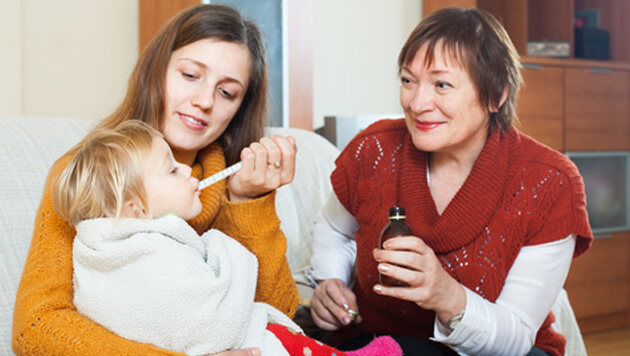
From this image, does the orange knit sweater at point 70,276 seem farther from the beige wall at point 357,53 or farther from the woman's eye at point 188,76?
the beige wall at point 357,53

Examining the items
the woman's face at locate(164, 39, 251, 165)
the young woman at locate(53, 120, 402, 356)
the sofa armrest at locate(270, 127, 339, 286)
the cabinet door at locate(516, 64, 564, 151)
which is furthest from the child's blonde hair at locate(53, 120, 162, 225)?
the cabinet door at locate(516, 64, 564, 151)

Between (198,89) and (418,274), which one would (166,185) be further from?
(418,274)

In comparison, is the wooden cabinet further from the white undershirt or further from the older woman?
the white undershirt

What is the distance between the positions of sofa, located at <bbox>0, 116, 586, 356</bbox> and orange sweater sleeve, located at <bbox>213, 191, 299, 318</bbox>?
294 mm

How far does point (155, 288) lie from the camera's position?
3.43ft

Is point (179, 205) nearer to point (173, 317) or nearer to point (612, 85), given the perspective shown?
point (173, 317)

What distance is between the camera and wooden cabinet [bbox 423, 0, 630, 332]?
11.4ft

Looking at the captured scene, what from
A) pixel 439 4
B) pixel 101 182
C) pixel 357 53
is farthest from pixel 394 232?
pixel 439 4

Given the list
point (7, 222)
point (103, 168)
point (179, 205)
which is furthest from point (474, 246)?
point (7, 222)

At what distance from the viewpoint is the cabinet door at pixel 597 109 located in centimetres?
358

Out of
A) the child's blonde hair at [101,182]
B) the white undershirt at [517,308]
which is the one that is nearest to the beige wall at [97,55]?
the child's blonde hair at [101,182]

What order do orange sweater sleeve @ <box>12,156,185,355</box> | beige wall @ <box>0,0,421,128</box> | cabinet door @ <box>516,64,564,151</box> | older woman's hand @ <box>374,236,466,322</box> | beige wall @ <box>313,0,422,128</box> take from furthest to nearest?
beige wall @ <box>313,0,422,128</box> < cabinet door @ <box>516,64,564,151</box> < beige wall @ <box>0,0,421,128</box> < older woman's hand @ <box>374,236,466,322</box> < orange sweater sleeve @ <box>12,156,185,355</box>

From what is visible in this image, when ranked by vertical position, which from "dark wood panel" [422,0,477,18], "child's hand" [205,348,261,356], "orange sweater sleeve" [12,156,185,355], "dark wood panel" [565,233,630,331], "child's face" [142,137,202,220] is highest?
"dark wood panel" [422,0,477,18]

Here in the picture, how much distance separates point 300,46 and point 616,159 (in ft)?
6.73
